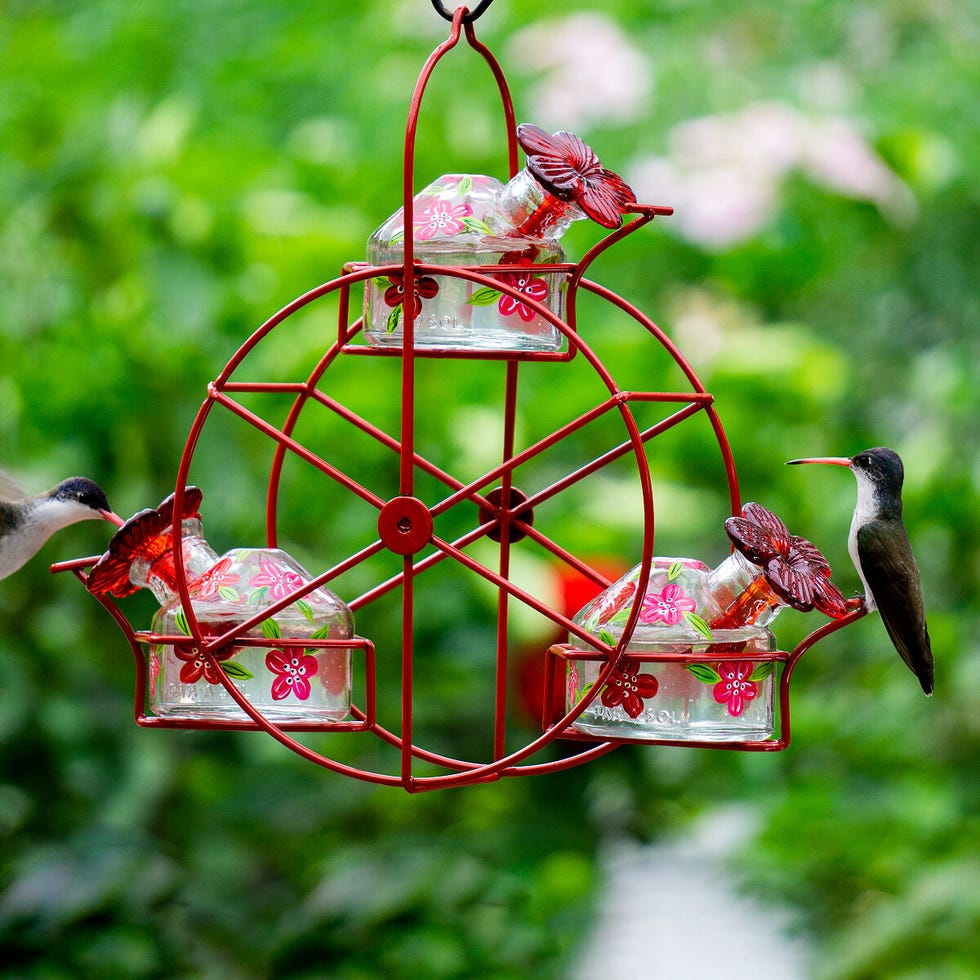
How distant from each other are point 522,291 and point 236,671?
0.50 m

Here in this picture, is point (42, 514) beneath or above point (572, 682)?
above

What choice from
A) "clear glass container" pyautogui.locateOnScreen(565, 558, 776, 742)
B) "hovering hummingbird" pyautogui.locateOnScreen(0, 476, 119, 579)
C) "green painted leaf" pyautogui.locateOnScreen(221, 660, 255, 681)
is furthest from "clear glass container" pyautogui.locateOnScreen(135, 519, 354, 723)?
"clear glass container" pyautogui.locateOnScreen(565, 558, 776, 742)

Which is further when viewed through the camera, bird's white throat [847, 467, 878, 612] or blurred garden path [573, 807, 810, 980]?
blurred garden path [573, 807, 810, 980]

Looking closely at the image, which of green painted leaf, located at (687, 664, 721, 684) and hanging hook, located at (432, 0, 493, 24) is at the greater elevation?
hanging hook, located at (432, 0, 493, 24)

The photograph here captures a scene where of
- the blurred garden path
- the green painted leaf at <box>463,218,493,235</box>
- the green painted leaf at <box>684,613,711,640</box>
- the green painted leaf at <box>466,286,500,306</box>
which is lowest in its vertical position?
the blurred garden path

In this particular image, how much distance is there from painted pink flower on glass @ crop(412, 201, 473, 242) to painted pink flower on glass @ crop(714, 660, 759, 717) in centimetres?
53

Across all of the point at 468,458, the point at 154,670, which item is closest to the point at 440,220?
the point at 154,670

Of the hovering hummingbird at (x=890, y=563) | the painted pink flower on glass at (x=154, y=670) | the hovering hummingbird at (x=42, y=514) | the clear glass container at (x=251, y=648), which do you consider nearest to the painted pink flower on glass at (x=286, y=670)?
the clear glass container at (x=251, y=648)

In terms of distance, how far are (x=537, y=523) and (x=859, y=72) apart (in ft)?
7.05

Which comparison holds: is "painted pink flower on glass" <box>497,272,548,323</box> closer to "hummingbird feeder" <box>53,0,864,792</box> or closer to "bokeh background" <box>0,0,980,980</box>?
"hummingbird feeder" <box>53,0,864,792</box>

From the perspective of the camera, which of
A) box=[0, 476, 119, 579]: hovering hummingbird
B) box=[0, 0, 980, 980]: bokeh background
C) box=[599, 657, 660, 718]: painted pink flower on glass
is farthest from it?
box=[0, 0, 980, 980]: bokeh background

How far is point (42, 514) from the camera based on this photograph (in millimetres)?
1538

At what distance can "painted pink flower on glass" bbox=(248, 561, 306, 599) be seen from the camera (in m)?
1.37

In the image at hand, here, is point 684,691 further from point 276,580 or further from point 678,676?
point 276,580
